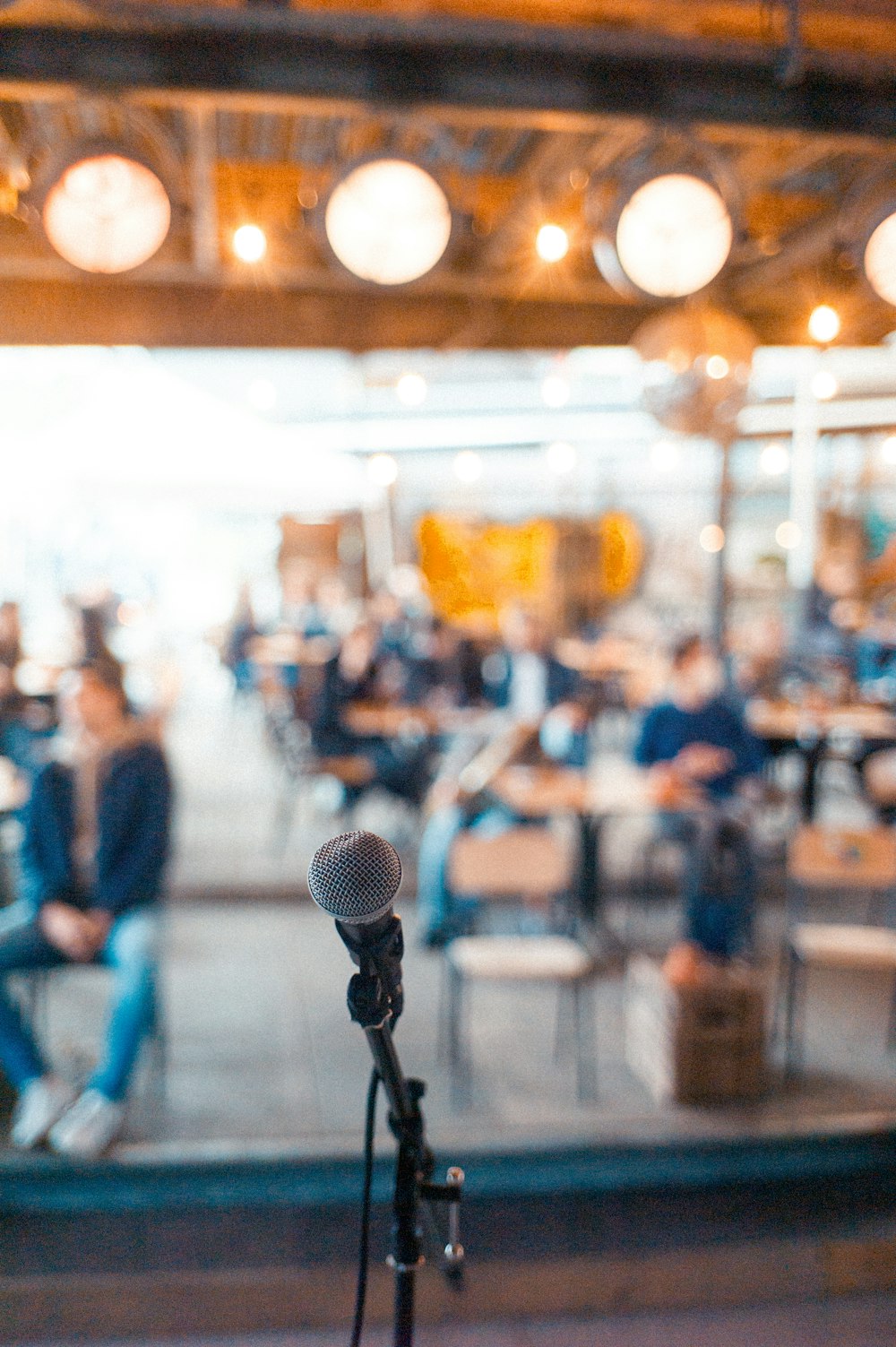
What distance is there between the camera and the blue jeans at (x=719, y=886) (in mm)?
4367

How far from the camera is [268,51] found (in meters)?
2.58

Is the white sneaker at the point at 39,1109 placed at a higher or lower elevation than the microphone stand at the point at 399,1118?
lower

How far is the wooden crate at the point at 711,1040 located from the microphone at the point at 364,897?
2484 mm

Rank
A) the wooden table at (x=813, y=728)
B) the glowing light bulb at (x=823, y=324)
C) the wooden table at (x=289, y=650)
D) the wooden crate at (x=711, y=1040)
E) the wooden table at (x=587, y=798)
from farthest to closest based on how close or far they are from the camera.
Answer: the wooden table at (x=289, y=650), the wooden table at (x=813, y=728), the wooden table at (x=587, y=798), the glowing light bulb at (x=823, y=324), the wooden crate at (x=711, y=1040)

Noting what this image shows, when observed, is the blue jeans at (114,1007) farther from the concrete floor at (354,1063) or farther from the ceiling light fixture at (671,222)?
the ceiling light fixture at (671,222)

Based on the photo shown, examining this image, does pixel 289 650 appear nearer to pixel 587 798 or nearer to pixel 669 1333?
pixel 587 798

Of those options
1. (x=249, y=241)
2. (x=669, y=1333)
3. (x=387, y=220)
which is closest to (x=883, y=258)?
(x=387, y=220)

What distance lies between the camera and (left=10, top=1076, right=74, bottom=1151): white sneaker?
301 centimetres

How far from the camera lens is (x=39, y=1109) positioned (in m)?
3.04

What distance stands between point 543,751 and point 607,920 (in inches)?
45.4

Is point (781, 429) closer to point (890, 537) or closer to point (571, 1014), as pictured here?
point (890, 537)

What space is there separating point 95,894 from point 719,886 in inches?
101

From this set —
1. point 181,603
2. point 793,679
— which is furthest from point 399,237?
point 181,603

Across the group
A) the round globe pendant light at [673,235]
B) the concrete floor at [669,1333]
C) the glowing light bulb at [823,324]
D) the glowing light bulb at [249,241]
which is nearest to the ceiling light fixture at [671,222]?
the round globe pendant light at [673,235]
